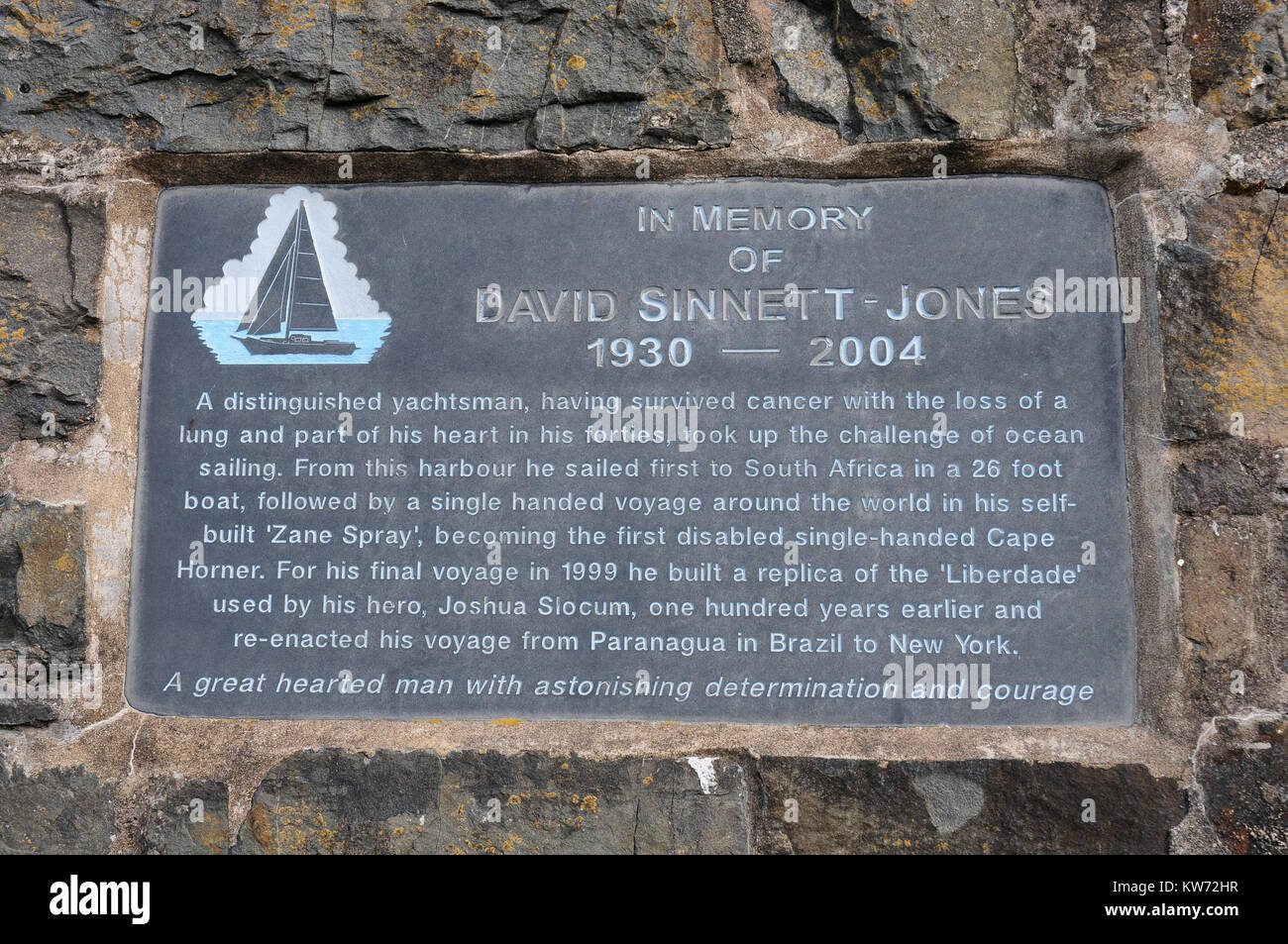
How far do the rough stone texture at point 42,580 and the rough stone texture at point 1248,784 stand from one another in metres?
2.65

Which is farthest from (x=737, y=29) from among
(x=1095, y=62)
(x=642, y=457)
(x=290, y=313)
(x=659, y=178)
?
(x=290, y=313)

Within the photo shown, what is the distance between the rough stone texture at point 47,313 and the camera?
1.96m

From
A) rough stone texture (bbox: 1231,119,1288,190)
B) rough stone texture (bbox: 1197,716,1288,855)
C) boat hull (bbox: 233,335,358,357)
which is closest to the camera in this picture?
rough stone texture (bbox: 1197,716,1288,855)

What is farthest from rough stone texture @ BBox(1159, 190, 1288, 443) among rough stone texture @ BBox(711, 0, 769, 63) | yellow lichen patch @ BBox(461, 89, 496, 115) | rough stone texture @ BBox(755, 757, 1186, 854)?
yellow lichen patch @ BBox(461, 89, 496, 115)

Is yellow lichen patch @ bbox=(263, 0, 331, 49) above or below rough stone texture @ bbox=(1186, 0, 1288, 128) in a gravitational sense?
above

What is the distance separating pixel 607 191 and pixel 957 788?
166 cm

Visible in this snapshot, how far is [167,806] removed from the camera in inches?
74.3

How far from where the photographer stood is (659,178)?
203 centimetres

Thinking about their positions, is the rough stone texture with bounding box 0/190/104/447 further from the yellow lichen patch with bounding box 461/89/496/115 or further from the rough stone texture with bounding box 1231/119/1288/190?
the rough stone texture with bounding box 1231/119/1288/190

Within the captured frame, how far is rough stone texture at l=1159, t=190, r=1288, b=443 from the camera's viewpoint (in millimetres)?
1884

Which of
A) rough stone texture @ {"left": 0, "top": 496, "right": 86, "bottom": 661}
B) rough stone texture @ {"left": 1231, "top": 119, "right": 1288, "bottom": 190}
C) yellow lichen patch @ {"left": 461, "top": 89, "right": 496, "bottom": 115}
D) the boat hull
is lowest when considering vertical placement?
rough stone texture @ {"left": 0, "top": 496, "right": 86, "bottom": 661}

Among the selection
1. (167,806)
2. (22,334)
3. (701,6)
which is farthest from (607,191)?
(167,806)

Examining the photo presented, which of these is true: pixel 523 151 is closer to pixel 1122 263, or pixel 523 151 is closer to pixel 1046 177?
pixel 1046 177
